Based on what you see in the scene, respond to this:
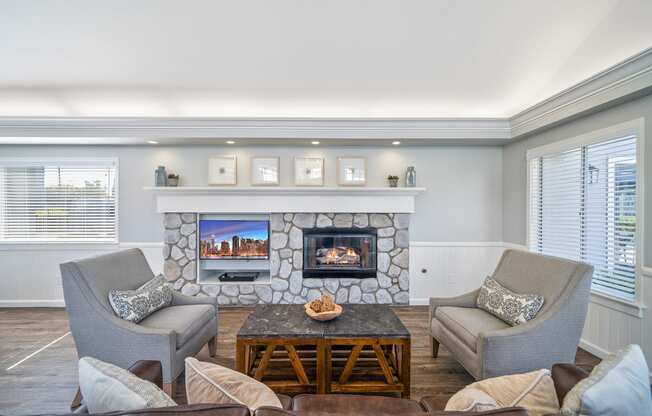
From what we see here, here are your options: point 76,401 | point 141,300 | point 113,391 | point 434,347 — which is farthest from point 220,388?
point 434,347

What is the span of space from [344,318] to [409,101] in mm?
2841

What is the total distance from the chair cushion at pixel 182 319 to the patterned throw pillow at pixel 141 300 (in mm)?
66

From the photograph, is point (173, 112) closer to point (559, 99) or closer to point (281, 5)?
point (281, 5)

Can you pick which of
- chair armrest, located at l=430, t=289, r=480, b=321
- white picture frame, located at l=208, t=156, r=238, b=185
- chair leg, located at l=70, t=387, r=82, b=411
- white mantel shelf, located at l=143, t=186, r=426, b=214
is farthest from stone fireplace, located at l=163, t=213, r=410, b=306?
chair leg, located at l=70, t=387, r=82, b=411

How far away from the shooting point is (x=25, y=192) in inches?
185

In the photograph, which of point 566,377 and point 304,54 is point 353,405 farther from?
point 304,54

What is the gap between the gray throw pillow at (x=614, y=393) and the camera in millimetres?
887

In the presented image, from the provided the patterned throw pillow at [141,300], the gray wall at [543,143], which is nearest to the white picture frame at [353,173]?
the gray wall at [543,143]

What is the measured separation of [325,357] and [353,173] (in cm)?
288

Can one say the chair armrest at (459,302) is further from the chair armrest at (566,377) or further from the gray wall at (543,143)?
the chair armrest at (566,377)

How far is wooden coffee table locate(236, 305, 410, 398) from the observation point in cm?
222

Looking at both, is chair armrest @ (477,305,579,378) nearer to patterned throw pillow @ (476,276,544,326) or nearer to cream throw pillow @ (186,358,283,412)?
patterned throw pillow @ (476,276,544,326)

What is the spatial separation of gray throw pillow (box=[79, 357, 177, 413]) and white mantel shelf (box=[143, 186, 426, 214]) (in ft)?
11.6

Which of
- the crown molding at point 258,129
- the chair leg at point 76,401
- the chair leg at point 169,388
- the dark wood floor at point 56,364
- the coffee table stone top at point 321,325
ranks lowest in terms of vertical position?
the dark wood floor at point 56,364
